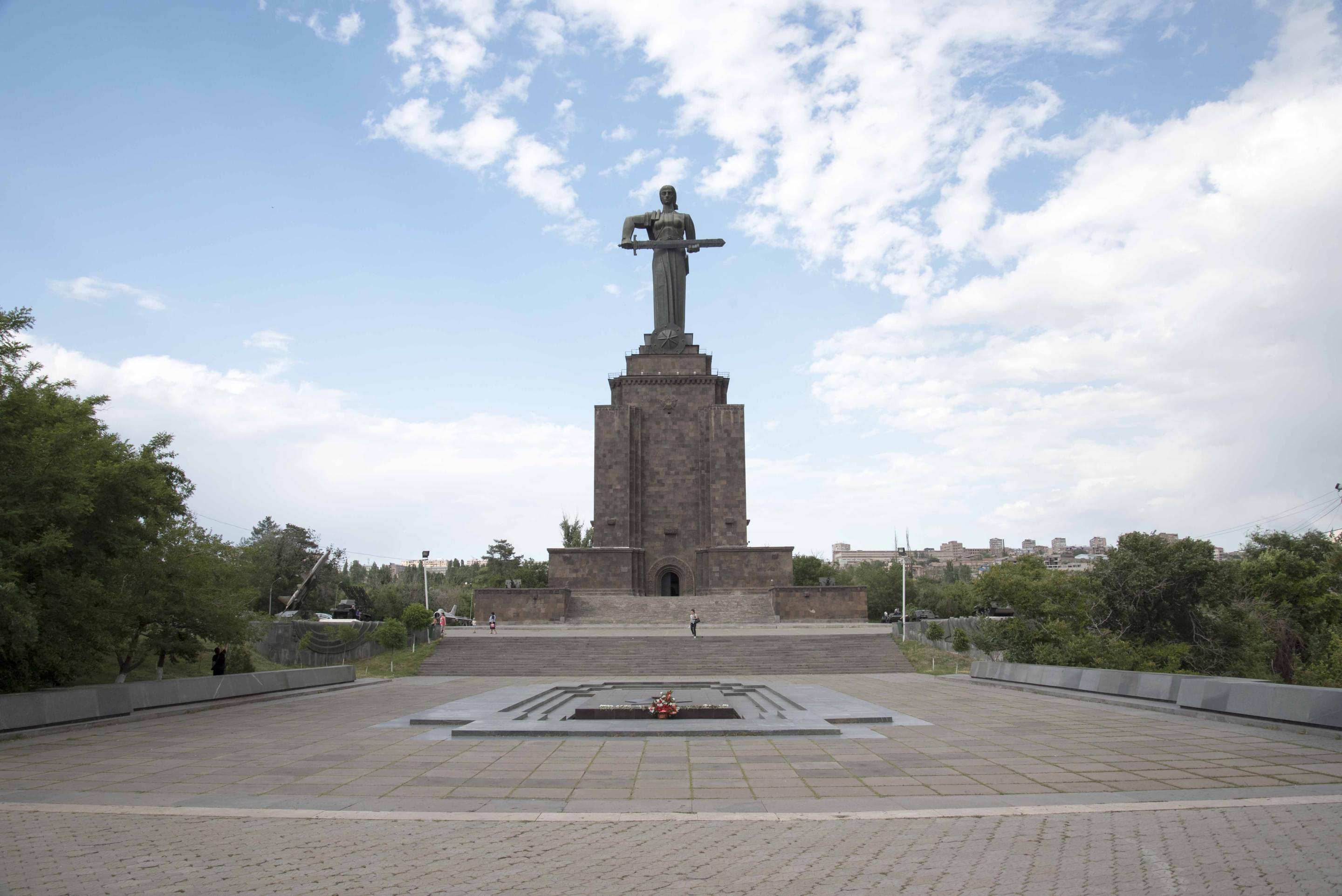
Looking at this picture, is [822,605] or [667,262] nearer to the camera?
[822,605]

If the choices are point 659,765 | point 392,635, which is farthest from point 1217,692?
point 392,635

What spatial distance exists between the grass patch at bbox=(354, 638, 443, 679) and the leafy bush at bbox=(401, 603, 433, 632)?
67cm

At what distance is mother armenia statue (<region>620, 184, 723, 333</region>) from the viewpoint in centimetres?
4541

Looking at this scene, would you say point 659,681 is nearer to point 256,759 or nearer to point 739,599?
point 256,759

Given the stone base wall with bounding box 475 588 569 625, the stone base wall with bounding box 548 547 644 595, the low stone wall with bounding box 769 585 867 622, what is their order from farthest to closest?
the stone base wall with bounding box 548 547 644 595
the stone base wall with bounding box 475 588 569 625
the low stone wall with bounding box 769 585 867 622

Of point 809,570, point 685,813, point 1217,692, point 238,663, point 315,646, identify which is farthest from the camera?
point 809,570

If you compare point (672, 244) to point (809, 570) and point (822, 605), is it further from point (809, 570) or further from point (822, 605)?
point (809, 570)

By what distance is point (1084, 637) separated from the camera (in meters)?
22.3

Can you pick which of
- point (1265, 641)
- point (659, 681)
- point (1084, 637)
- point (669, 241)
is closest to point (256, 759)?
point (659, 681)

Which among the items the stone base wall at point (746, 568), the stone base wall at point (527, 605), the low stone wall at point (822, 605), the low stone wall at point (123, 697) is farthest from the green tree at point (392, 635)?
the stone base wall at point (746, 568)

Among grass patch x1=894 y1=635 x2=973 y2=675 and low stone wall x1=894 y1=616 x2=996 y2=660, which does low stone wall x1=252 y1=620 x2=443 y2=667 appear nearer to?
grass patch x1=894 y1=635 x2=973 y2=675

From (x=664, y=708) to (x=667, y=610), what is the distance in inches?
1019

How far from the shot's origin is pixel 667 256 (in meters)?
45.6

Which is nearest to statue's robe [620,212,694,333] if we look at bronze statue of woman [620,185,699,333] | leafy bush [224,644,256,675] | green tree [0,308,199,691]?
bronze statue of woman [620,185,699,333]
